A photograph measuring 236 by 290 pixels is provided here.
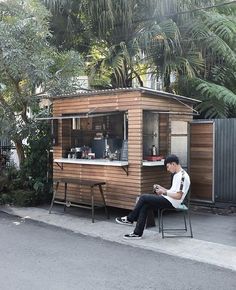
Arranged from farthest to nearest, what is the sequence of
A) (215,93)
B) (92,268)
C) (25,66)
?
(215,93) → (25,66) → (92,268)

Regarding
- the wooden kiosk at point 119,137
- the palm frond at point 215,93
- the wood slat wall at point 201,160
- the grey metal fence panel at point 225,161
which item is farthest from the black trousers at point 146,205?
the palm frond at point 215,93

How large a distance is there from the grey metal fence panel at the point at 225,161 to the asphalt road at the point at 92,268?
365 cm

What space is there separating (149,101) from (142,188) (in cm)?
170

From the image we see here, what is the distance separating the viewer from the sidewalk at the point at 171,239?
6035 millimetres

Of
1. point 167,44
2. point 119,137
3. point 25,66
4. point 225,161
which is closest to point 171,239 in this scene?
point 225,161

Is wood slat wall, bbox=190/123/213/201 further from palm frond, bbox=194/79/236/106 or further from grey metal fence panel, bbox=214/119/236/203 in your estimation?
palm frond, bbox=194/79/236/106

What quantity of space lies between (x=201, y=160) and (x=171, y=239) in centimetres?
306

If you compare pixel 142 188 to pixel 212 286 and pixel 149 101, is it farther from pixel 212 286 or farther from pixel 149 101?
pixel 212 286

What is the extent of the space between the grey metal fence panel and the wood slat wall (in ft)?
0.68

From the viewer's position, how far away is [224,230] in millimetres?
7465

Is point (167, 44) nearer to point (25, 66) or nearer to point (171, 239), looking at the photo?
point (25, 66)

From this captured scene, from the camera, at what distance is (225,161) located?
9336 mm

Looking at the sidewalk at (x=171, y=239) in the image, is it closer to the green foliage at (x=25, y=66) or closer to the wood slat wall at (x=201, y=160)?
the wood slat wall at (x=201, y=160)

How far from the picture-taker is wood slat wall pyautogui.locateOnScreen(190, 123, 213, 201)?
9.31 m
